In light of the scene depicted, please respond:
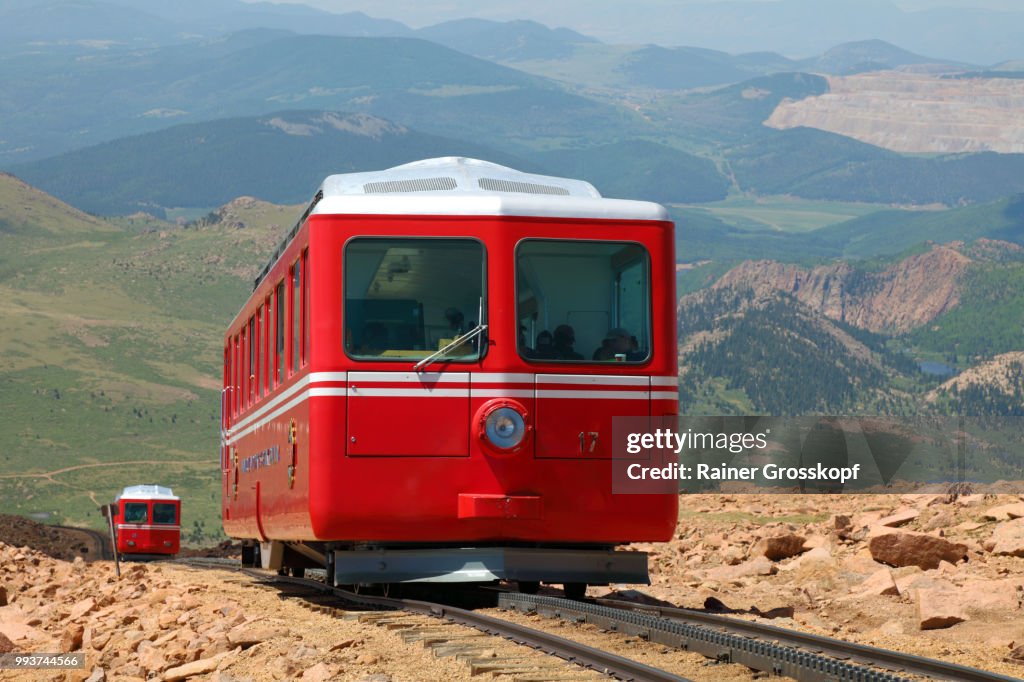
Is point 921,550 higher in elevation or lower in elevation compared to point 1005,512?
lower

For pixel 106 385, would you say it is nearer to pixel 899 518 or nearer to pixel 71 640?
pixel 899 518

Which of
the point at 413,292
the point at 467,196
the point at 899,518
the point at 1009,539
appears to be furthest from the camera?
the point at 899,518

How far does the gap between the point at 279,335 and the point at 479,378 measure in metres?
3.42

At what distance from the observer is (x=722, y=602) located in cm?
1859

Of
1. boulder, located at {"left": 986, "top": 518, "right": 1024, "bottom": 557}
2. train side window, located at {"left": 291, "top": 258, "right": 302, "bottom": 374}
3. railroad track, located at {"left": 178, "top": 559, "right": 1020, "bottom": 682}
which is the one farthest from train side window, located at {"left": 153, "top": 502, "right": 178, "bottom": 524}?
train side window, located at {"left": 291, "top": 258, "right": 302, "bottom": 374}

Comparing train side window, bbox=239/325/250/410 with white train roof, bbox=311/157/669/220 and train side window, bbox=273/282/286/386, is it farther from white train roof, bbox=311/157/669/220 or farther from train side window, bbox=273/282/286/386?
white train roof, bbox=311/157/669/220

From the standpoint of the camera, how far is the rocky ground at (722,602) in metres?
11.6

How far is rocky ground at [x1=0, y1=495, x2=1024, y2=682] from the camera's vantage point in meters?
11.6

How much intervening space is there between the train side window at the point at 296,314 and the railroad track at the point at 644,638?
2.26 metres

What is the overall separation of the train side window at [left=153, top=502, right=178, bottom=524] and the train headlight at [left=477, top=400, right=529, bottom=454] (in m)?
41.9

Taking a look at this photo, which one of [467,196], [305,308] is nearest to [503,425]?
[467,196]

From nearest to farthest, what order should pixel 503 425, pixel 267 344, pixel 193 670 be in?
pixel 193 670
pixel 503 425
pixel 267 344

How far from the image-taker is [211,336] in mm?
173375

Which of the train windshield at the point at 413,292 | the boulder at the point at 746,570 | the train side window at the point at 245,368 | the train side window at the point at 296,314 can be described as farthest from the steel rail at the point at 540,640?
the boulder at the point at 746,570
